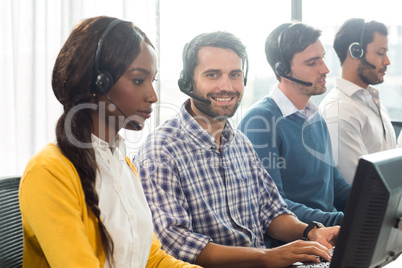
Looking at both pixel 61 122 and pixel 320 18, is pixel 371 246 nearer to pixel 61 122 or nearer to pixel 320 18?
pixel 61 122

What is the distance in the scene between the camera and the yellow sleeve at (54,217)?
0.91 metres

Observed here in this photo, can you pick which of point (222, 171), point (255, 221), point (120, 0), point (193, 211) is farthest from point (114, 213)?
point (120, 0)

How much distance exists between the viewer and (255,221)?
160 cm

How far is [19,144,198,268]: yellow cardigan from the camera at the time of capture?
905mm

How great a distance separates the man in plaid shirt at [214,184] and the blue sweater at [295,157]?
0.67ft

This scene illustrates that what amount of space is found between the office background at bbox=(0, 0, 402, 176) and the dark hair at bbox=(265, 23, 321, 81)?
120 mm

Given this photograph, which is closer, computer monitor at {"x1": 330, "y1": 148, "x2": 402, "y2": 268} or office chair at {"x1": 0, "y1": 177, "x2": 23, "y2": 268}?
computer monitor at {"x1": 330, "y1": 148, "x2": 402, "y2": 268}

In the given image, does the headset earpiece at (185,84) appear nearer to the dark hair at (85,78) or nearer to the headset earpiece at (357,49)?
the dark hair at (85,78)

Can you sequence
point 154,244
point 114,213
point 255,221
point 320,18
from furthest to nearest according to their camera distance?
point 320,18 → point 255,221 → point 154,244 → point 114,213

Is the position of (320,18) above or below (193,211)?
above

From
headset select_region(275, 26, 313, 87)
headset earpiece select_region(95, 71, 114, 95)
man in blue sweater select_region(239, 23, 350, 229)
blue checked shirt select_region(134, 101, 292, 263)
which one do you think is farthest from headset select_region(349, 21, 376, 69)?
headset earpiece select_region(95, 71, 114, 95)

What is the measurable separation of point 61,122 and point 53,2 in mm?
1505

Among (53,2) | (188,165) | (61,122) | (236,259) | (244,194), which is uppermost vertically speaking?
(53,2)

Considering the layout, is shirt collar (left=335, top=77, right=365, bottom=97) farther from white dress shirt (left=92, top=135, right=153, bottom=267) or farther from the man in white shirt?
white dress shirt (left=92, top=135, right=153, bottom=267)
